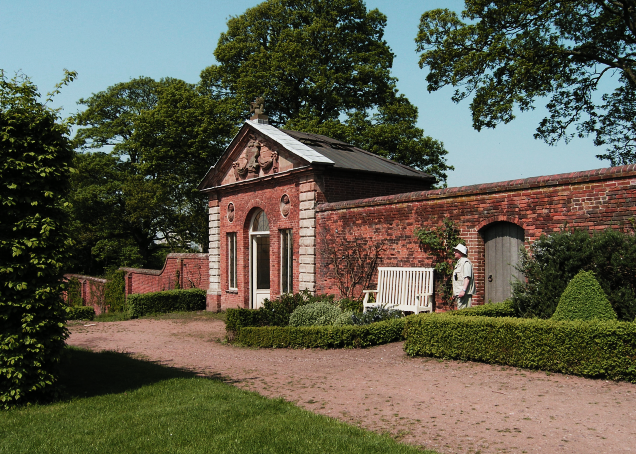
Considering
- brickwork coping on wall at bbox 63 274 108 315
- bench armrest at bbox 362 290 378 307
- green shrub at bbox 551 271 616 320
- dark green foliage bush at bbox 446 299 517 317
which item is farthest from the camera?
brickwork coping on wall at bbox 63 274 108 315

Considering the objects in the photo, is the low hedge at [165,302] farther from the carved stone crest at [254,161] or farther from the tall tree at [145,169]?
the tall tree at [145,169]

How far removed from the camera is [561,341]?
7.44 meters

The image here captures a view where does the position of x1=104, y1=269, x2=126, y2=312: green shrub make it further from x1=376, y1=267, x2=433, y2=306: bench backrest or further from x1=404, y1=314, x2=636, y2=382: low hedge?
x1=404, y1=314, x2=636, y2=382: low hedge

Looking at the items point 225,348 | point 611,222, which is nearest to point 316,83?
point 225,348

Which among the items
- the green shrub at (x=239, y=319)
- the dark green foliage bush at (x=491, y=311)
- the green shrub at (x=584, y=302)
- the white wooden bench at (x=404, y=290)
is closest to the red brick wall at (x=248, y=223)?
the green shrub at (x=239, y=319)

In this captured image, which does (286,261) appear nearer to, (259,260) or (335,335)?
(259,260)

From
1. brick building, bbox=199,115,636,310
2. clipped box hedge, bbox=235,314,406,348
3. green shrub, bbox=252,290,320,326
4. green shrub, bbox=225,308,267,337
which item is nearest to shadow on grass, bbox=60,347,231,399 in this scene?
clipped box hedge, bbox=235,314,406,348

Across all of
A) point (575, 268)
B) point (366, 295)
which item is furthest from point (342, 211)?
point (575, 268)

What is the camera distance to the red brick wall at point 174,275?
74.6 feet

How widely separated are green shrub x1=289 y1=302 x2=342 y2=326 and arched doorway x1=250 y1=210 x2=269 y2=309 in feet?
19.7

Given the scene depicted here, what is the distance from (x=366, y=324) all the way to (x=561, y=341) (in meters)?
4.28

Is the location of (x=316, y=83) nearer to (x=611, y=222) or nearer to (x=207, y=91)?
(x=207, y=91)

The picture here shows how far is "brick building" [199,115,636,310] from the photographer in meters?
9.62

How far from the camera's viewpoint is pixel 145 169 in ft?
100
